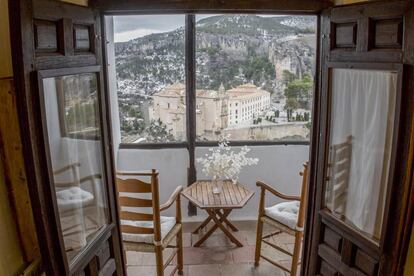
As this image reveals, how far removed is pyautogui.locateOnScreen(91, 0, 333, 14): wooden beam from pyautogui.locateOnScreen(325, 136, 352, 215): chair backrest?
742mm

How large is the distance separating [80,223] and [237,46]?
2528mm

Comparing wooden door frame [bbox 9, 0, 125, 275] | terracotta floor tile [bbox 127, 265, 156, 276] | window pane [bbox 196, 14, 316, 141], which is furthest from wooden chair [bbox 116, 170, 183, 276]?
window pane [bbox 196, 14, 316, 141]

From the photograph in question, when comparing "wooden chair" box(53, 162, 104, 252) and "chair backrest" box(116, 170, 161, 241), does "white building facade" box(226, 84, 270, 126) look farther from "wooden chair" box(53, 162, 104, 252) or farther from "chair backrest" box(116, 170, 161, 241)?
"wooden chair" box(53, 162, 104, 252)

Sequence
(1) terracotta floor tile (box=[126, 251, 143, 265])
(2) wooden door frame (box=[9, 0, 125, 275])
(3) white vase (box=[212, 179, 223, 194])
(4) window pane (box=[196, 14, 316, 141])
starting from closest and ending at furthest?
(2) wooden door frame (box=[9, 0, 125, 275]), (1) terracotta floor tile (box=[126, 251, 143, 265]), (3) white vase (box=[212, 179, 223, 194]), (4) window pane (box=[196, 14, 316, 141])

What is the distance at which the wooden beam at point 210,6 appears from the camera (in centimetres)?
202

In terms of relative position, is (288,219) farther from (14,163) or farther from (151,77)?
(14,163)

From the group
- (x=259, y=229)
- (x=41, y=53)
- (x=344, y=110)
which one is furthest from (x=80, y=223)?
(x=259, y=229)

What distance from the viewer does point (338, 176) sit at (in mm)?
2129

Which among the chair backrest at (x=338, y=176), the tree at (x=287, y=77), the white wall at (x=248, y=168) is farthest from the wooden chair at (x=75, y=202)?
the tree at (x=287, y=77)

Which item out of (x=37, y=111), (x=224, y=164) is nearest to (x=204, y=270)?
(x=224, y=164)

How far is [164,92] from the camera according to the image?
3.91 metres

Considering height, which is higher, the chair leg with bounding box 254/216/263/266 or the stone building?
the stone building

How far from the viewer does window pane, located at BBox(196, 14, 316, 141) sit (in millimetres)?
3787

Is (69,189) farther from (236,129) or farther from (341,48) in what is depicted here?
(236,129)
